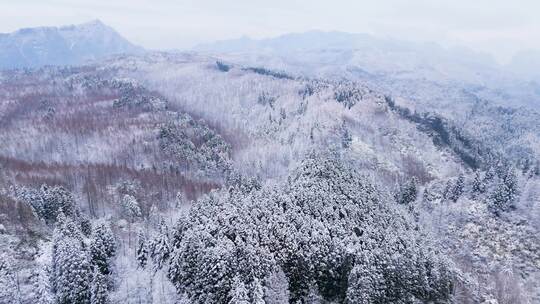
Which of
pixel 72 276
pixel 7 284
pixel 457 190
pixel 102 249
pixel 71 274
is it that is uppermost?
pixel 71 274

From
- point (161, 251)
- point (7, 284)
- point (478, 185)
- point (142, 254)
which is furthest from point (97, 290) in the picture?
point (478, 185)

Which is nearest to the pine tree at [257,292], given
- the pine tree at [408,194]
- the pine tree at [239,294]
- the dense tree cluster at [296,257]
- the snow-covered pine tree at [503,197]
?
the dense tree cluster at [296,257]

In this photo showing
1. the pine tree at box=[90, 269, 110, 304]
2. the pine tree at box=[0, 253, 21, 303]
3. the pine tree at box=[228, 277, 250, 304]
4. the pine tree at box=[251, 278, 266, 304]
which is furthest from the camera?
the pine tree at box=[90, 269, 110, 304]

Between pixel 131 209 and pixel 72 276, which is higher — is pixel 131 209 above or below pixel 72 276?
below

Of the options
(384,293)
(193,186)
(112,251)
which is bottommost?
(193,186)

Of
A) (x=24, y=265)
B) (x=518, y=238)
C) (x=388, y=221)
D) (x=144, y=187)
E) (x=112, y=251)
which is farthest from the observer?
(x=144, y=187)

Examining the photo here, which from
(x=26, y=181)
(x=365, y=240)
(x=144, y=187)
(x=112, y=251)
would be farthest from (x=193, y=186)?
(x=365, y=240)

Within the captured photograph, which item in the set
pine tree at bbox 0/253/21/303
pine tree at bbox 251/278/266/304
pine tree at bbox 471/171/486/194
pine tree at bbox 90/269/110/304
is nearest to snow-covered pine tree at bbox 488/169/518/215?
pine tree at bbox 471/171/486/194

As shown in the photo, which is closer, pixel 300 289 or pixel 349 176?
pixel 300 289

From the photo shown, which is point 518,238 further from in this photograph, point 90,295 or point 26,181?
point 26,181

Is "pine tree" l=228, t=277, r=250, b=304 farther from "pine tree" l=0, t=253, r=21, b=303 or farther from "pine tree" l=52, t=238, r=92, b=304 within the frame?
"pine tree" l=0, t=253, r=21, b=303

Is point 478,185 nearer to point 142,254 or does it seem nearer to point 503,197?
point 503,197
